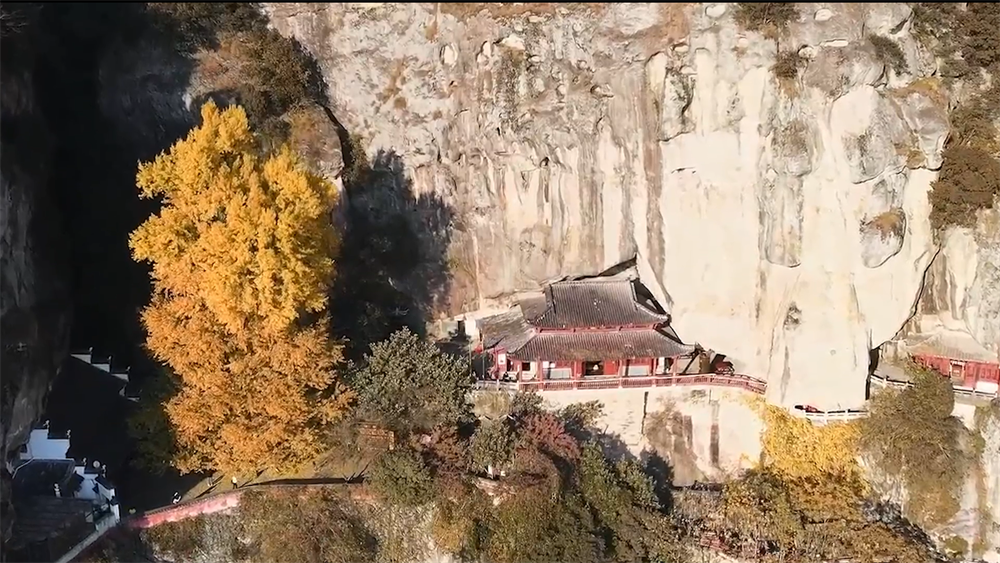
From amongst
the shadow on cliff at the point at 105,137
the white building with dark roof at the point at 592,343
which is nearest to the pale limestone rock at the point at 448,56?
the white building with dark roof at the point at 592,343

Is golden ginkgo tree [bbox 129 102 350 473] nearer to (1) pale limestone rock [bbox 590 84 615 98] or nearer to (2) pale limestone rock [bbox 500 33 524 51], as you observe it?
(2) pale limestone rock [bbox 500 33 524 51]

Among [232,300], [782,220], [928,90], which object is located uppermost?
[928,90]

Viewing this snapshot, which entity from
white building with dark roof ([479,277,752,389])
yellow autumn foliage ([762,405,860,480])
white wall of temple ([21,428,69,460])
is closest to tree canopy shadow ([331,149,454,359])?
white building with dark roof ([479,277,752,389])

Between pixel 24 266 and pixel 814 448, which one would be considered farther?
pixel 814 448

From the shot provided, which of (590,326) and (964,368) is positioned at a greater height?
(590,326)

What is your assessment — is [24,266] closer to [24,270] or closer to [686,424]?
[24,270]

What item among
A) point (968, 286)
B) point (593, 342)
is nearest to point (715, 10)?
point (593, 342)

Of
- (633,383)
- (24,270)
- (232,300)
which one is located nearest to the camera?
(232,300)
